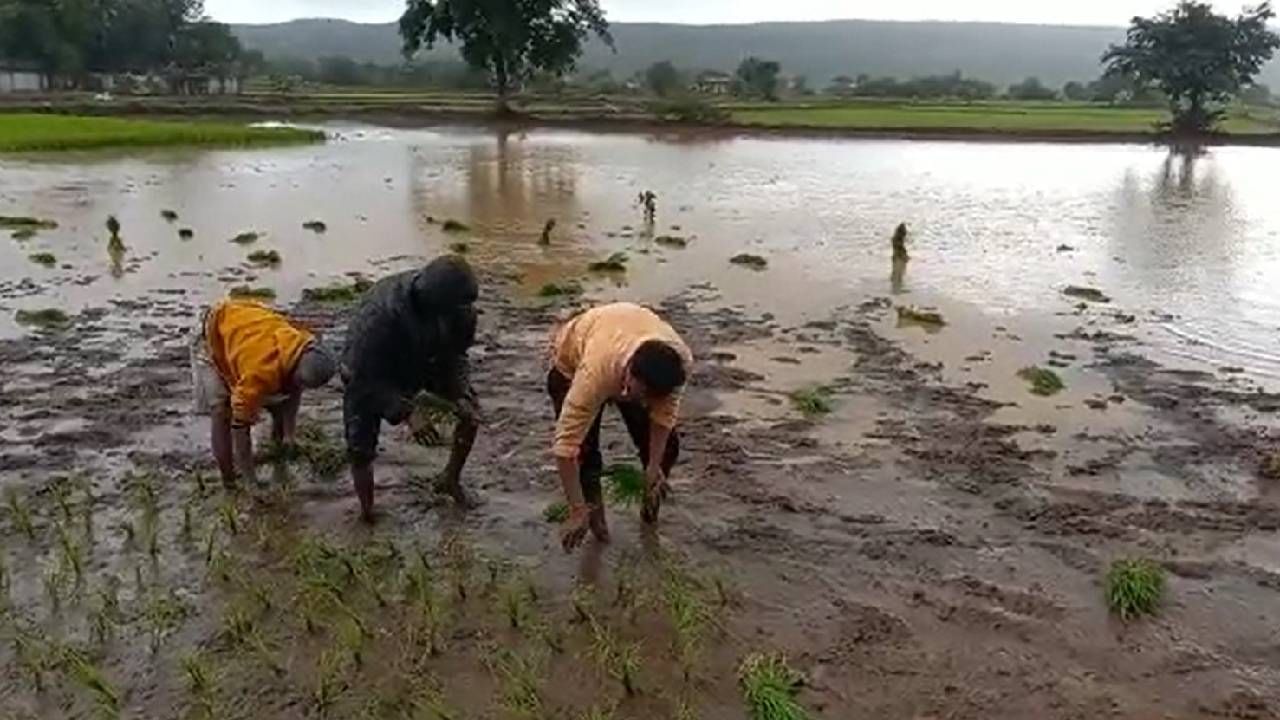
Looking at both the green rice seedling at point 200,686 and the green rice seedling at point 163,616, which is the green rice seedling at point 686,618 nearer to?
the green rice seedling at point 200,686

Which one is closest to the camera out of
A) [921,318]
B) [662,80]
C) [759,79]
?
[921,318]

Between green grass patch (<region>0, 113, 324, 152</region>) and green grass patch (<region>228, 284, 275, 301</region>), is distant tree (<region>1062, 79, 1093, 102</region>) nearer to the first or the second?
green grass patch (<region>0, 113, 324, 152</region>)

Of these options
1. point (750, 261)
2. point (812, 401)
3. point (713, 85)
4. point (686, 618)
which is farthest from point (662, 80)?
point (686, 618)

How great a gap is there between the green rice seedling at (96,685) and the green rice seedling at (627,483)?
2.26 m

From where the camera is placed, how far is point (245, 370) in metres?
5.65

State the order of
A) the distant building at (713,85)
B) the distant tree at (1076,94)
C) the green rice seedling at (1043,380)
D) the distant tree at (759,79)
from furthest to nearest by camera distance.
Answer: the distant tree at (1076,94) < the distant building at (713,85) < the distant tree at (759,79) < the green rice seedling at (1043,380)

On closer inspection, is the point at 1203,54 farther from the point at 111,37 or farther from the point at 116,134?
the point at 111,37

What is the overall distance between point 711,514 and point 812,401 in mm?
2053

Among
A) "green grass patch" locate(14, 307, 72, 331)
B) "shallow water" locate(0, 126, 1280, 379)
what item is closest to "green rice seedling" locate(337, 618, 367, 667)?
"green grass patch" locate(14, 307, 72, 331)

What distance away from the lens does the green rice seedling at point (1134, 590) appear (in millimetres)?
5082

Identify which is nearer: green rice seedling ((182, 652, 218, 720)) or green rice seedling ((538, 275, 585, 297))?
green rice seedling ((182, 652, 218, 720))

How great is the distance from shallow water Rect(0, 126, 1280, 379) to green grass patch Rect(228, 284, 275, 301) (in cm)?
21

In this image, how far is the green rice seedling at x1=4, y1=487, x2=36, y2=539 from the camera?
5.59 metres

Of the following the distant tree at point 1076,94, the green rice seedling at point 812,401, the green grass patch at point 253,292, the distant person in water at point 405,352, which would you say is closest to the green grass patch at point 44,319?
the green grass patch at point 253,292
